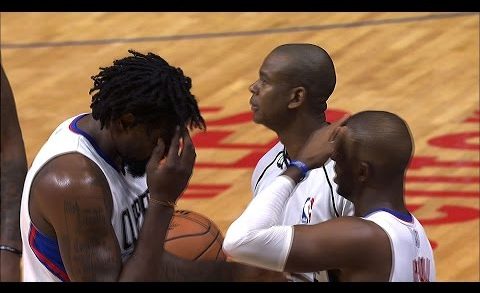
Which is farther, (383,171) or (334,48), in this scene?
(334,48)

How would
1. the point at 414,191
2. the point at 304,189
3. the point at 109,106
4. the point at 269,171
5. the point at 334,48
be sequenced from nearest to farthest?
the point at 109,106, the point at 304,189, the point at 269,171, the point at 414,191, the point at 334,48

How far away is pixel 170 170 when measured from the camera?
356 centimetres

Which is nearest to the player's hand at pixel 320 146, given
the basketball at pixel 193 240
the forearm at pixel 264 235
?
the forearm at pixel 264 235

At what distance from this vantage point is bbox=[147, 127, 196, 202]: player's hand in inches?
141

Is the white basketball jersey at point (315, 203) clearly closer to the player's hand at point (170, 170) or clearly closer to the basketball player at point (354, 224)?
the basketball player at point (354, 224)

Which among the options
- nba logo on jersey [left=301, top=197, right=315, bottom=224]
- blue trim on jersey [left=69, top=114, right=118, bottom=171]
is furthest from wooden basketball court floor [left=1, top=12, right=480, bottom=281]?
blue trim on jersey [left=69, top=114, right=118, bottom=171]

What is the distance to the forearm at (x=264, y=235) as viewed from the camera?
11.5ft

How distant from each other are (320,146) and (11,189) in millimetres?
980

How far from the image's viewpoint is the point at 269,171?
434 centimetres

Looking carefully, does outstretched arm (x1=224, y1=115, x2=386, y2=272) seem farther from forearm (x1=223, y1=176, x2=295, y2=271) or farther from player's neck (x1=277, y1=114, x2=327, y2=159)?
player's neck (x1=277, y1=114, x2=327, y2=159)

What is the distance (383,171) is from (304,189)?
0.51m

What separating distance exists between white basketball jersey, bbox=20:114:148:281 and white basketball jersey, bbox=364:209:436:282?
745 millimetres

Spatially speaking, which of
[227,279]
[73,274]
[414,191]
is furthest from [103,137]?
[414,191]

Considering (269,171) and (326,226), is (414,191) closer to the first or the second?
(269,171)
